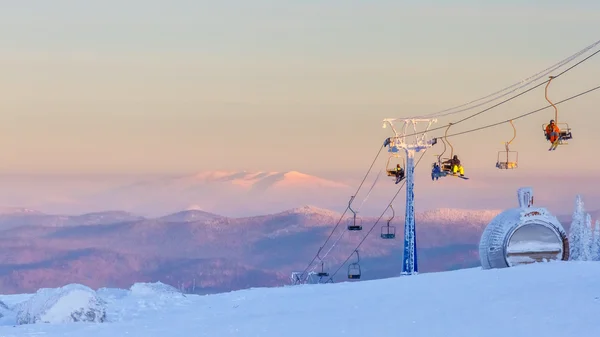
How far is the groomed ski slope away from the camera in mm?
Result: 23812

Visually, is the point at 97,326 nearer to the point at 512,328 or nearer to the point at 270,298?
the point at 270,298

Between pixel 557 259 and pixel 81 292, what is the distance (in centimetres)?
1608

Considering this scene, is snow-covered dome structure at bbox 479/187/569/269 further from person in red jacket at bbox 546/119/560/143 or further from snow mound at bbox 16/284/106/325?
snow mound at bbox 16/284/106/325

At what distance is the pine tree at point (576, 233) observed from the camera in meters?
75.8

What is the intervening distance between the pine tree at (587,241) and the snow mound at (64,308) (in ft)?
165

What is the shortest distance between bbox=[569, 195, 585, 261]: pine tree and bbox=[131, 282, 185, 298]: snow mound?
1668 inches

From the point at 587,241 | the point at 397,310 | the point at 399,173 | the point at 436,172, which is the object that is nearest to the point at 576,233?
the point at 587,241

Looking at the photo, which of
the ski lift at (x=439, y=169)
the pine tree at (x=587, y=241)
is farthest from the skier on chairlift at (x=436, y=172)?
the pine tree at (x=587, y=241)

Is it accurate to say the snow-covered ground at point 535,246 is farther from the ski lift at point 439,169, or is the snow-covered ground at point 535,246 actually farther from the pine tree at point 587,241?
the pine tree at point 587,241

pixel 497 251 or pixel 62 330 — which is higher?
pixel 497 251

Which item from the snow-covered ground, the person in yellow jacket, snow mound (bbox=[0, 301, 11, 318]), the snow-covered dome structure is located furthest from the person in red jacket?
snow mound (bbox=[0, 301, 11, 318])

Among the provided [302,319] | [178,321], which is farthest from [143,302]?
[302,319]

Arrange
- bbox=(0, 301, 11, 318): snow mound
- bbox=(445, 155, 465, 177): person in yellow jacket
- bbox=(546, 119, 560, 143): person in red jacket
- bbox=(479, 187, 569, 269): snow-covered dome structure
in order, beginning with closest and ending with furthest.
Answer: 1. bbox=(479, 187, 569, 269): snow-covered dome structure
2. bbox=(546, 119, 560, 143): person in red jacket
3. bbox=(0, 301, 11, 318): snow mound
4. bbox=(445, 155, 465, 177): person in yellow jacket

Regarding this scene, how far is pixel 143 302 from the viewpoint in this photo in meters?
36.5
